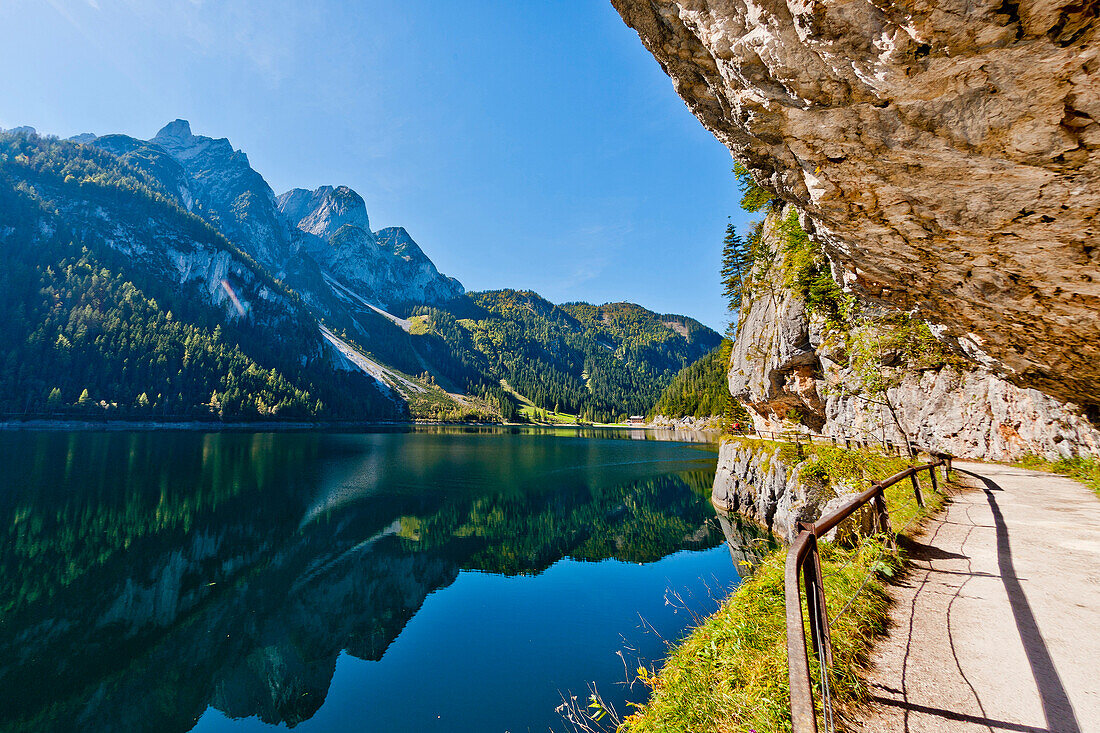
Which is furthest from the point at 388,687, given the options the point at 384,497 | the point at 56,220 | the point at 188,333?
the point at 56,220

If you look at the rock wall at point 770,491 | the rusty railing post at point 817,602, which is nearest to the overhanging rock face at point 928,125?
the rusty railing post at point 817,602

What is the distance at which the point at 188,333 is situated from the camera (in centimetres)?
16425

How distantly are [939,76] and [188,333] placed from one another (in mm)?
217315

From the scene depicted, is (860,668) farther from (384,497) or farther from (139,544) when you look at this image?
(384,497)

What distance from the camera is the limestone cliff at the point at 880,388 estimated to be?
1747 cm

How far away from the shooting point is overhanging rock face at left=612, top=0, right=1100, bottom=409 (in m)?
3.95

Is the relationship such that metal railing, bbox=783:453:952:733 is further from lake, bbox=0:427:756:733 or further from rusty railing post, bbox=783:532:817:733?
lake, bbox=0:427:756:733

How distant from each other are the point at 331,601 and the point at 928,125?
24260 mm

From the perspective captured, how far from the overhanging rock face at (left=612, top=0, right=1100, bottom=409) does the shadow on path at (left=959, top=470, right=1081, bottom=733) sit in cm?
496

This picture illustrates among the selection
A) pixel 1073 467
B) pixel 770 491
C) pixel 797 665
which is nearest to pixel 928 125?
pixel 797 665

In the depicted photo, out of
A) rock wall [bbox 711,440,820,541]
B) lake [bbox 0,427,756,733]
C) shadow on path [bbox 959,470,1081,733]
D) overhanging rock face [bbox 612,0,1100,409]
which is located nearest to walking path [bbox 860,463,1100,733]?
shadow on path [bbox 959,470,1081,733]

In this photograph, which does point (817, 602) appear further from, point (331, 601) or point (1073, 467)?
point (1073, 467)

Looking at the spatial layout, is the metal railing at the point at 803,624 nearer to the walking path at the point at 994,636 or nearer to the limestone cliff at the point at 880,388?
the walking path at the point at 994,636

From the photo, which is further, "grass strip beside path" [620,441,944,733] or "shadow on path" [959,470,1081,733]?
"grass strip beside path" [620,441,944,733]
